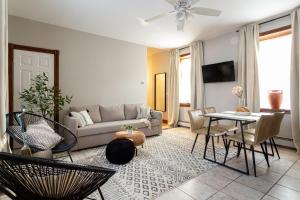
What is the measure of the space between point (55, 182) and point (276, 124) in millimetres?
2995

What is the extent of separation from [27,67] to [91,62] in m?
1.40

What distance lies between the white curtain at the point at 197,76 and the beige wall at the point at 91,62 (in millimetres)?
1536

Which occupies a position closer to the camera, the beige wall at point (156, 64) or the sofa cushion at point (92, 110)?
the sofa cushion at point (92, 110)

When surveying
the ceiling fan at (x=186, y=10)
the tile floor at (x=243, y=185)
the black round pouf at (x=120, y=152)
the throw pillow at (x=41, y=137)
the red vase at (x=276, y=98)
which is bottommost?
the tile floor at (x=243, y=185)

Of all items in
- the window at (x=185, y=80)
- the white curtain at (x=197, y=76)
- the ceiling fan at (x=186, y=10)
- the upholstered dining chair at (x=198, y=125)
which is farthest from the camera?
the window at (x=185, y=80)

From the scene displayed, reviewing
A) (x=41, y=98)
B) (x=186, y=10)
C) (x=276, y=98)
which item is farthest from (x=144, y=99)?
(x=276, y=98)

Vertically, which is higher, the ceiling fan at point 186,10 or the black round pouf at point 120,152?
the ceiling fan at point 186,10

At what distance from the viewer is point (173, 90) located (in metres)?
5.87

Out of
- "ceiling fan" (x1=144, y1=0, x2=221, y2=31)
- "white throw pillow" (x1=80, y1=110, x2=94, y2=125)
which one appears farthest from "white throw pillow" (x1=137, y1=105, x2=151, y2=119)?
"ceiling fan" (x1=144, y1=0, x2=221, y2=31)

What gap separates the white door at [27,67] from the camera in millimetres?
3477

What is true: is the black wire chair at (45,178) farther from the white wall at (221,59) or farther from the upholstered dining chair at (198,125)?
the white wall at (221,59)

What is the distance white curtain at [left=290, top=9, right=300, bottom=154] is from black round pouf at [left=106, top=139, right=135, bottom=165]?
119 inches

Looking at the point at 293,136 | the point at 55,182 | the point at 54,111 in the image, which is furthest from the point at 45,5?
the point at 293,136

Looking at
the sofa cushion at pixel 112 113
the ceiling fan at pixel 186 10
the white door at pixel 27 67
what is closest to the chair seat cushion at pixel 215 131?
the ceiling fan at pixel 186 10
